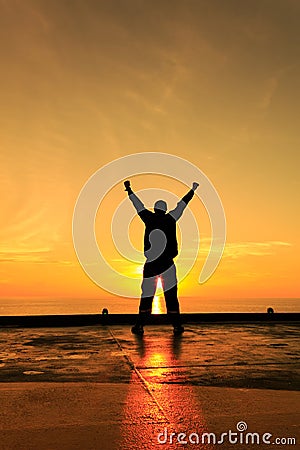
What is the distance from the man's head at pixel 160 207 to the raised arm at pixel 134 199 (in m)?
0.23

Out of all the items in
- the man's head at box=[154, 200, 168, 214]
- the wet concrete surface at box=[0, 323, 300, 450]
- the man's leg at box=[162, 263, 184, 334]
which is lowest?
the wet concrete surface at box=[0, 323, 300, 450]

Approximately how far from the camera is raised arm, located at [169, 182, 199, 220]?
30.9ft

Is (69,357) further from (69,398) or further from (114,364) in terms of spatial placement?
(69,398)

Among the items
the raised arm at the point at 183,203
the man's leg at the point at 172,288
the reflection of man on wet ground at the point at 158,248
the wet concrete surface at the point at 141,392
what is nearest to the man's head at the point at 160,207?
the reflection of man on wet ground at the point at 158,248

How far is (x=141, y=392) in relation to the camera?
4359mm

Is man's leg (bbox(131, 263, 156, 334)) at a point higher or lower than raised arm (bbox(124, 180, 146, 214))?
lower

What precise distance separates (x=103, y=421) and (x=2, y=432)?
68cm

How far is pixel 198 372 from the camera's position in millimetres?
5320

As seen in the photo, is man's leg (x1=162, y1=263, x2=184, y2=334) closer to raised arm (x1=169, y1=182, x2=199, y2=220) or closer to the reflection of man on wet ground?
the reflection of man on wet ground

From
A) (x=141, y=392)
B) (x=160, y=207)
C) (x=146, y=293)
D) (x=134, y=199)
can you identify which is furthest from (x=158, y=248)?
(x=141, y=392)

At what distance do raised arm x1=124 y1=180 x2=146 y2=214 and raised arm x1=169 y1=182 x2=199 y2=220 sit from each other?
0.61m

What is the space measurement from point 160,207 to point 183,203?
1.48 feet

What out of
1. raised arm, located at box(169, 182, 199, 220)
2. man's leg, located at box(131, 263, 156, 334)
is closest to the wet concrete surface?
man's leg, located at box(131, 263, 156, 334)

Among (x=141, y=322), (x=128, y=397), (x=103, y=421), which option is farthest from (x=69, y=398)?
(x=141, y=322)
